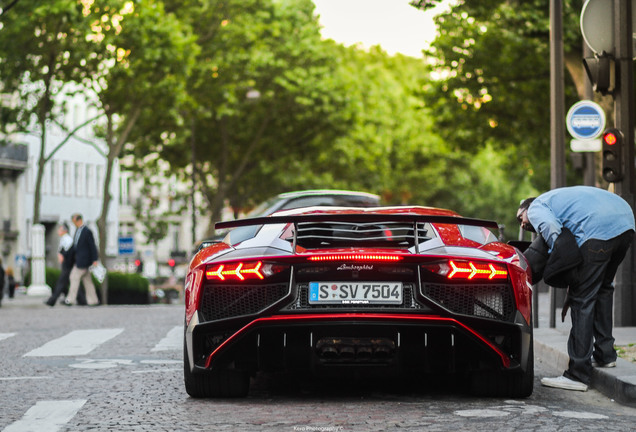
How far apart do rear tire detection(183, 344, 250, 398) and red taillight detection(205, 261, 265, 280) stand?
0.61 meters

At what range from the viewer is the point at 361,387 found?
27.7ft

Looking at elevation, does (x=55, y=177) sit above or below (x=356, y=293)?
above

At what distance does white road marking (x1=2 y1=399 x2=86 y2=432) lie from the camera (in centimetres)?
661

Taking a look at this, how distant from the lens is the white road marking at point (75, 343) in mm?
11620

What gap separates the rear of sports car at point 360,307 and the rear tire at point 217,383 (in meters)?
0.15

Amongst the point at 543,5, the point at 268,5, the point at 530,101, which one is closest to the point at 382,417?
the point at 543,5

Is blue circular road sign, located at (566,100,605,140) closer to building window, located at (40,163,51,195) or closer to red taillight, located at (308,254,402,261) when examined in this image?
red taillight, located at (308,254,402,261)

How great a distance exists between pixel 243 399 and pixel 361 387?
0.98m

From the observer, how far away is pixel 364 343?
24.0 ft

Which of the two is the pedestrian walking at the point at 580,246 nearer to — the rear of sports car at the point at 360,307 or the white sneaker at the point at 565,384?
the white sneaker at the point at 565,384

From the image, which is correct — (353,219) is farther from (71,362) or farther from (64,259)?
(64,259)

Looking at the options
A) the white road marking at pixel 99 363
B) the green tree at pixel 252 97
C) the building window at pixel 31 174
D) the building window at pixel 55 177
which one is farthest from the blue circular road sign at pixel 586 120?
the building window at pixel 55 177

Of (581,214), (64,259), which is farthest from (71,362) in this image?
(64,259)

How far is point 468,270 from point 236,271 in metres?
1.34
